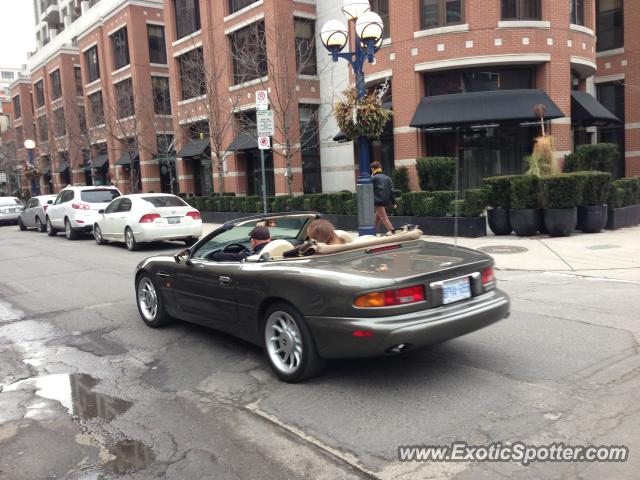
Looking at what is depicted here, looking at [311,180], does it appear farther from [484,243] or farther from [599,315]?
[599,315]

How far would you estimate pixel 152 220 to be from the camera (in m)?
14.6

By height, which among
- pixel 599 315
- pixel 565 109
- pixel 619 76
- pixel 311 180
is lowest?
pixel 599 315

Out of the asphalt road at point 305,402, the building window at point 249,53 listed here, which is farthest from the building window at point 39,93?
the asphalt road at point 305,402

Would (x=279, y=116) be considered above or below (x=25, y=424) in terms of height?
above

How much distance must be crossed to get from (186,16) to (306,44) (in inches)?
328

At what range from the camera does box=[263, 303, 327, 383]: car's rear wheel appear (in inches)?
180

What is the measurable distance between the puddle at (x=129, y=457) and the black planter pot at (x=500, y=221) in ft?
38.0

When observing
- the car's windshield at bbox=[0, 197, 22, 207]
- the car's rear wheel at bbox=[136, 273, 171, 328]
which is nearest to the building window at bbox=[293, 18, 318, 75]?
the car's windshield at bbox=[0, 197, 22, 207]

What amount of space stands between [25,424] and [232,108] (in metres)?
23.1

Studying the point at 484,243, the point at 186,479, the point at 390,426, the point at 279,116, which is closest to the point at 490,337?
the point at 390,426

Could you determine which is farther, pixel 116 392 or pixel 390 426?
pixel 116 392

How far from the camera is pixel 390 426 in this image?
3.88 meters

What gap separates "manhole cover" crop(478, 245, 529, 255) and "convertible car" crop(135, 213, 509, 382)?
6.56 metres

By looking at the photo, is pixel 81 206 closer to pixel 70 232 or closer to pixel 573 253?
pixel 70 232
